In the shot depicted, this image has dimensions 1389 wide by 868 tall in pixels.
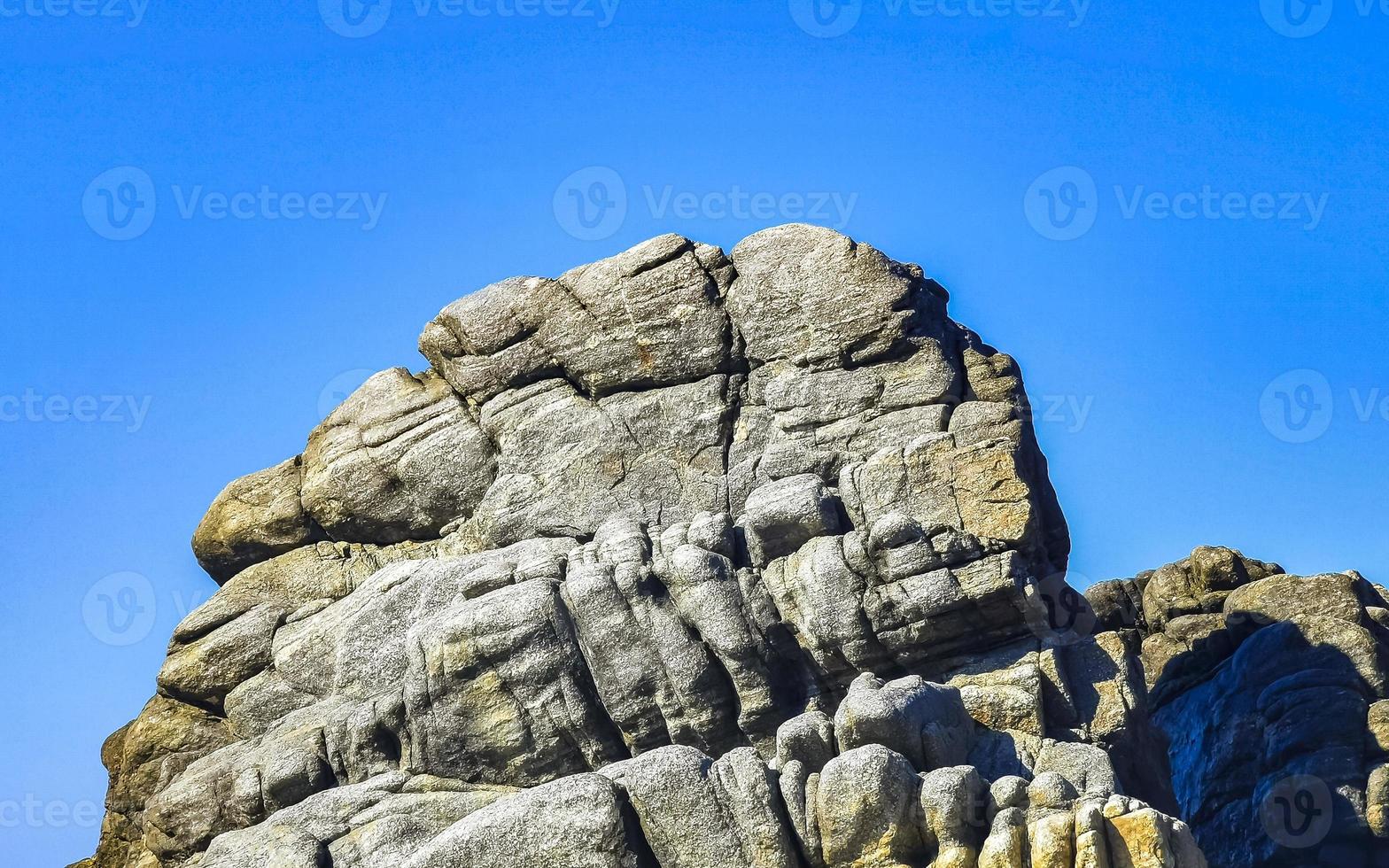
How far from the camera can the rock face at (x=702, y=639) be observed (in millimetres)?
51500

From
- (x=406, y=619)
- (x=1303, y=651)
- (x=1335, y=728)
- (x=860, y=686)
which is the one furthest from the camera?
(x=1303, y=651)

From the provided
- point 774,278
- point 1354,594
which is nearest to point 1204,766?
point 1354,594

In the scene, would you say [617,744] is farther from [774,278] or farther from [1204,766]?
[1204,766]

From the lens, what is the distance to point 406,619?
6288 cm

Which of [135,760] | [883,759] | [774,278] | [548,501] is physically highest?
[774,278]

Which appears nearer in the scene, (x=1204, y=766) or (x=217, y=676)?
(x=217, y=676)

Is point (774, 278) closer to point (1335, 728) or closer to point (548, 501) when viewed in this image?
point (548, 501)

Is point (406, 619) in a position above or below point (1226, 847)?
above

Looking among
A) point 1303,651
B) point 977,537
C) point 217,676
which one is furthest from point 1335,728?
point 217,676

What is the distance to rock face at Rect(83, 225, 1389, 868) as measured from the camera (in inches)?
2028

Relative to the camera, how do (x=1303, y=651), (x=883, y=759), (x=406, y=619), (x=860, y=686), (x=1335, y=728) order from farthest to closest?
(x=1303, y=651), (x=1335, y=728), (x=406, y=619), (x=860, y=686), (x=883, y=759)

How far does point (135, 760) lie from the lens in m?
65.5

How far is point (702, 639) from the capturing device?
5841cm

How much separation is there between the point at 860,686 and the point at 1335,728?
76.7ft
